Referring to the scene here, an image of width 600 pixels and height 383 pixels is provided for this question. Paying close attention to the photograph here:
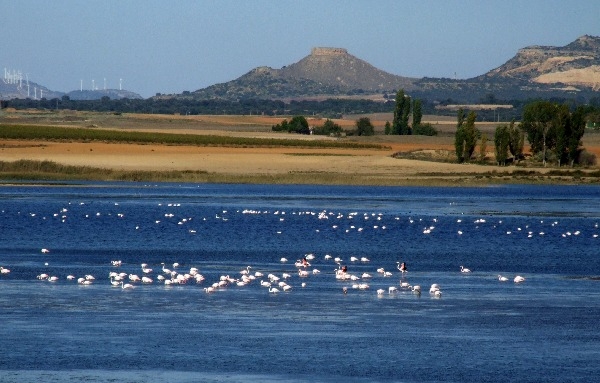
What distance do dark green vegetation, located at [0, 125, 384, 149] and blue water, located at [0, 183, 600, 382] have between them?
63838 millimetres

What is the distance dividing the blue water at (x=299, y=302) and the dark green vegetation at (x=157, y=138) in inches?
2513

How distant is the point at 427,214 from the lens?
5925 centimetres

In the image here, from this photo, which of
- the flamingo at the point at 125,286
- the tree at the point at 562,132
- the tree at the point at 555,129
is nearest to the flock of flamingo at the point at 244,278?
the flamingo at the point at 125,286

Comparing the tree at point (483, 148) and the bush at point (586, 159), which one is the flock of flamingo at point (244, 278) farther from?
the bush at point (586, 159)

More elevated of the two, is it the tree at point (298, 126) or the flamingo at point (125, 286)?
the flamingo at point (125, 286)

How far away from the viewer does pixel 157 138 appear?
128 meters

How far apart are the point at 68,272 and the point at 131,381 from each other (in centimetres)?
1435

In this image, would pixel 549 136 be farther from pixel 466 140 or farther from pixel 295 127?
pixel 295 127

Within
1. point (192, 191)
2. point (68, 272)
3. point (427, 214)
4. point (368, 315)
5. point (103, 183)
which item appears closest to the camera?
point (368, 315)

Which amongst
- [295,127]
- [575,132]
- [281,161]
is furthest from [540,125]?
[295,127]

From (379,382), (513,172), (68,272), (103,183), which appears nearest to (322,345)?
(379,382)

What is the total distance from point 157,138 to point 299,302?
332 ft

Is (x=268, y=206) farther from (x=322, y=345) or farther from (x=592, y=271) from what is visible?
(x=322, y=345)

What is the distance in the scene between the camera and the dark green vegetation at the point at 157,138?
12138cm
